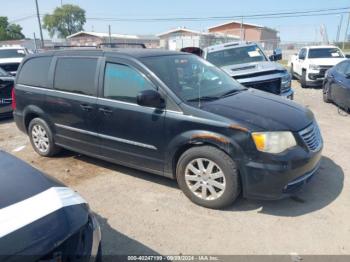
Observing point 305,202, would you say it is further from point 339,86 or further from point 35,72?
point 339,86

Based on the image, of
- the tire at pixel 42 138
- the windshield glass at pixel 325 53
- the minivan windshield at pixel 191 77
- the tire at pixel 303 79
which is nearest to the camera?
the minivan windshield at pixel 191 77

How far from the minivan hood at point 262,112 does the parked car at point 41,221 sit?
1.89 metres

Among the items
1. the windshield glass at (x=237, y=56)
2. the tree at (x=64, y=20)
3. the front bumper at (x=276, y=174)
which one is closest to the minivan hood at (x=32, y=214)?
the front bumper at (x=276, y=174)

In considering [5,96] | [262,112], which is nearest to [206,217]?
[262,112]

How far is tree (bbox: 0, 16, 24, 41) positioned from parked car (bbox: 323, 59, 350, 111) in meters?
72.3

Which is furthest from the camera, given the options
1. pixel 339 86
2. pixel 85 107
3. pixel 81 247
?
pixel 339 86

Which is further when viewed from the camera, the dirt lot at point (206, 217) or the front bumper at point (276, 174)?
the front bumper at point (276, 174)

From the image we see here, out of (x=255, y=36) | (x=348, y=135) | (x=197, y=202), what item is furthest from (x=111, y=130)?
(x=255, y=36)

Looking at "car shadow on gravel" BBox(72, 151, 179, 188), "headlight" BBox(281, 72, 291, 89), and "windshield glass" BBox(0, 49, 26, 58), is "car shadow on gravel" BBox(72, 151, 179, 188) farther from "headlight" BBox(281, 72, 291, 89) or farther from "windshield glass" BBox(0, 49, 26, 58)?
"windshield glass" BBox(0, 49, 26, 58)

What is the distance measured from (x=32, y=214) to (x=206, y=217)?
2.08 meters

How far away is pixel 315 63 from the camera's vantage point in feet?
40.7

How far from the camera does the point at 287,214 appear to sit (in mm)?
3658

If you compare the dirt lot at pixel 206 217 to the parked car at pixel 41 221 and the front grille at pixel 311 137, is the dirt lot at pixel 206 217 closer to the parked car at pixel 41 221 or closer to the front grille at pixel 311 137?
the front grille at pixel 311 137

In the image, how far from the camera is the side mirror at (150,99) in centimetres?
376
